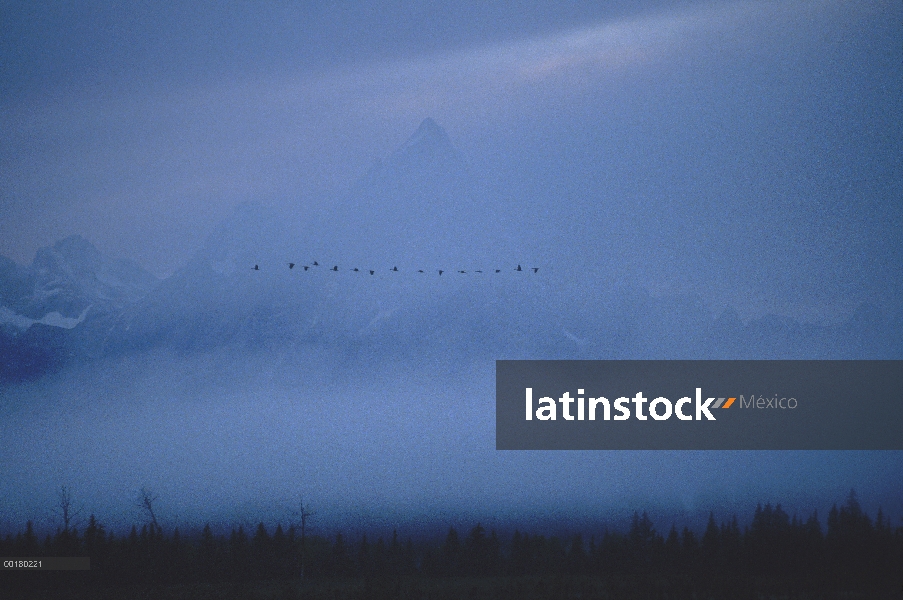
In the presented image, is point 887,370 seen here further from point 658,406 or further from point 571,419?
point 571,419

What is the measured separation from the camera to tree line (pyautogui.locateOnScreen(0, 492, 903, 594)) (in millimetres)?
45781

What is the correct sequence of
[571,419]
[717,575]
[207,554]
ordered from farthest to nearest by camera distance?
[207,554]
[717,575]
[571,419]

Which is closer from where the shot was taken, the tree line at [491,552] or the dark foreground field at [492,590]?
the dark foreground field at [492,590]

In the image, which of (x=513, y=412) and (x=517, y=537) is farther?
(x=517, y=537)

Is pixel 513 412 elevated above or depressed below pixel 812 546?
above

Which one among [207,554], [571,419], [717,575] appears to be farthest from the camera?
[207,554]

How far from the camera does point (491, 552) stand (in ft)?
156

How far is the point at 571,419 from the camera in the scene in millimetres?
40875

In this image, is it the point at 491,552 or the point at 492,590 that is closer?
the point at 492,590

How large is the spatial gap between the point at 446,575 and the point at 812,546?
22.0 metres

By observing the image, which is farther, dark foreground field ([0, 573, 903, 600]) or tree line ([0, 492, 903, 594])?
tree line ([0, 492, 903, 594])

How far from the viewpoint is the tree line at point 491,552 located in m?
45.8

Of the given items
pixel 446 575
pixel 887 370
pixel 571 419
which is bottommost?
A: pixel 446 575

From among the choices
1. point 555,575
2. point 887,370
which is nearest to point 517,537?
point 555,575
